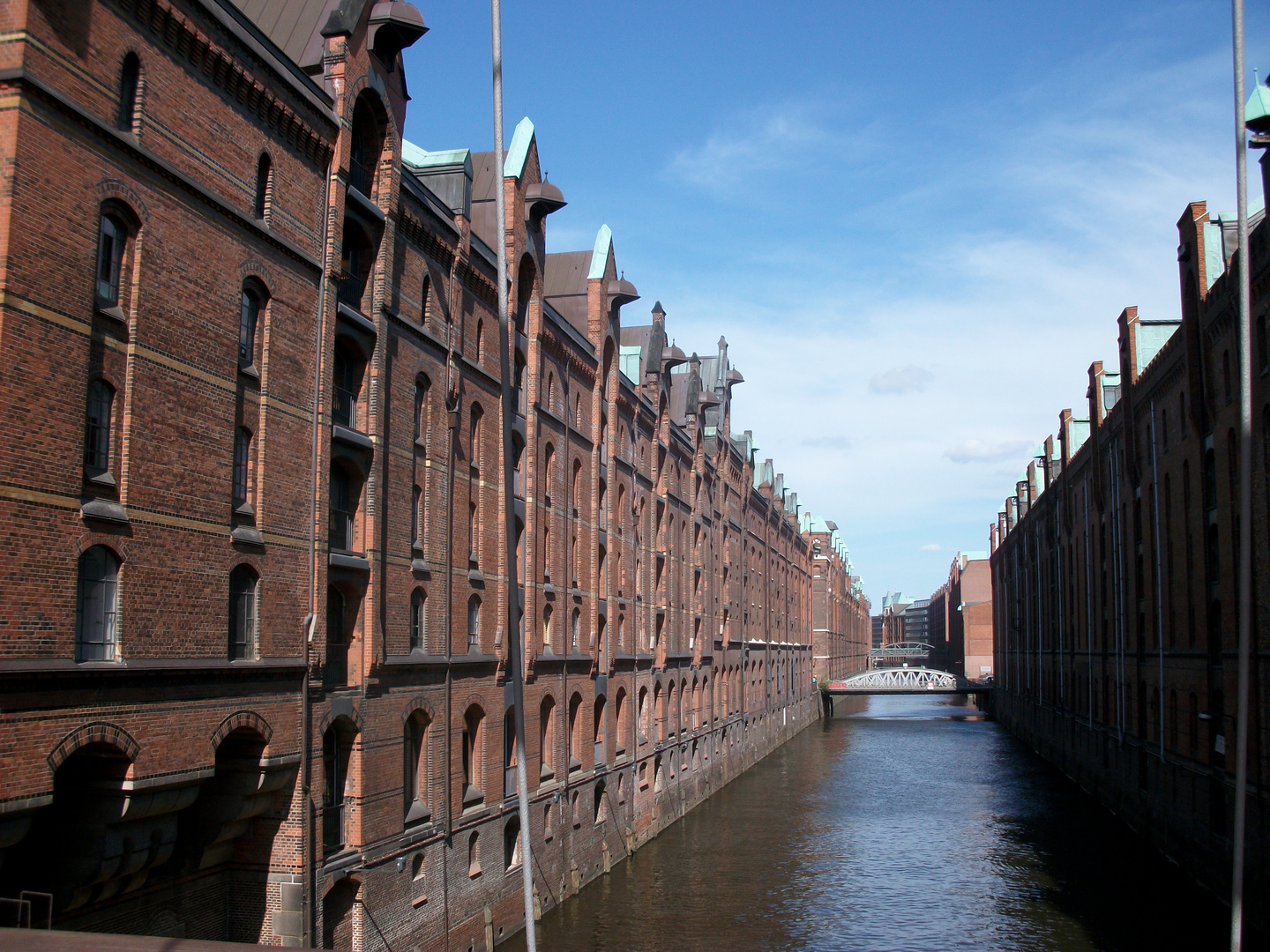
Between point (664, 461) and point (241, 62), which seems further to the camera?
point (664, 461)

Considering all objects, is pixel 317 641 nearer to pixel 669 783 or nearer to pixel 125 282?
pixel 125 282

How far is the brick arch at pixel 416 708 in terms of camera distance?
21594 millimetres

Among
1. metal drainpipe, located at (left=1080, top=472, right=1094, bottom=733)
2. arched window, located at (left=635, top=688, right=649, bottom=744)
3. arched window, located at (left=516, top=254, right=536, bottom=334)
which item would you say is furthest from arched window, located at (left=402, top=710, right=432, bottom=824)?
metal drainpipe, located at (left=1080, top=472, right=1094, bottom=733)

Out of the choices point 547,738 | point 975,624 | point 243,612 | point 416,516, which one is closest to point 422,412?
point 416,516

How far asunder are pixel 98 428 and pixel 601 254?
23274mm

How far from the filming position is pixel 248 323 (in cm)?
1717

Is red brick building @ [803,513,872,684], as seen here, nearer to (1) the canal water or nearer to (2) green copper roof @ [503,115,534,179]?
(1) the canal water

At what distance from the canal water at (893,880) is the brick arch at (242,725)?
420 inches

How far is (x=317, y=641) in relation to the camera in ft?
59.8

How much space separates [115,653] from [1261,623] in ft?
76.8

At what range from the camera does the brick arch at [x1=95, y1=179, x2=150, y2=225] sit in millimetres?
13578

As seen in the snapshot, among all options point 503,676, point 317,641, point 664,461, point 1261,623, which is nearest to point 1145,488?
point 1261,623

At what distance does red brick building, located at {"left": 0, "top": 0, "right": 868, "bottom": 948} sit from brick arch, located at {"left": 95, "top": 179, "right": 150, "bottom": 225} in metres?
0.06

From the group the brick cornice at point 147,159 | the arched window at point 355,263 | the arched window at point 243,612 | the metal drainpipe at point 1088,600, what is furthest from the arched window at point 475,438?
the metal drainpipe at point 1088,600
